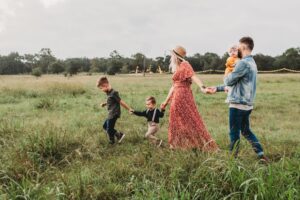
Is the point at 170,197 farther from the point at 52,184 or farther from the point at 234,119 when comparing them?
the point at 234,119

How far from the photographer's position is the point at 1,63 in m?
106

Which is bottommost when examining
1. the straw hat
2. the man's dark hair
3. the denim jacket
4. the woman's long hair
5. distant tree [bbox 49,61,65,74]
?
distant tree [bbox 49,61,65,74]

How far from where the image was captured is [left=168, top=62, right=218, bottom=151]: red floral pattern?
6.71 metres

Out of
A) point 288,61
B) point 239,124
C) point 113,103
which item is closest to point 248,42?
point 239,124

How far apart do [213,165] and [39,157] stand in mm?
2886

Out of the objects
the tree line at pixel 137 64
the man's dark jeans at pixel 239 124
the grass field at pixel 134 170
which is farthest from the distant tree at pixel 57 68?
the man's dark jeans at pixel 239 124

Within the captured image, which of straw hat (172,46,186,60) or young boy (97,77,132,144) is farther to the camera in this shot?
young boy (97,77,132,144)

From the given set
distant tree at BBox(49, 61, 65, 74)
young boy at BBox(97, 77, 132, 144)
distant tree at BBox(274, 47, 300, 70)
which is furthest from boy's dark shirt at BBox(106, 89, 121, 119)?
distant tree at BBox(49, 61, 65, 74)

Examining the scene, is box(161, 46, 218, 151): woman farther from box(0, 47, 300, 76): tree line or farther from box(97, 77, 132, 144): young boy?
box(0, 47, 300, 76): tree line

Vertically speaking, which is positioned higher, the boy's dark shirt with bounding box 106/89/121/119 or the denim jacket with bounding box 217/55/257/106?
the denim jacket with bounding box 217/55/257/106

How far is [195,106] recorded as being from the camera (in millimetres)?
6914

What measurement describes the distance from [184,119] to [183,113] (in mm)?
111

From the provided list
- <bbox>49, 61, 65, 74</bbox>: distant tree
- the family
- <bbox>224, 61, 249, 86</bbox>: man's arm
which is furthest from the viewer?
<bbox>49, 61, 65, 74</bbox>: distant tree

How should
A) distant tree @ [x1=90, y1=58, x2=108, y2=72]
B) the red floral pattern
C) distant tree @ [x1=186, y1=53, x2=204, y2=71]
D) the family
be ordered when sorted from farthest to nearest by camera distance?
1. distant tree @ [x1=90, y1=58, x2=108, y2=72]
2. distant tree @ [x1=186, y1=53, x2=204, y2=71]
3. the red floral pattern
4. the family
